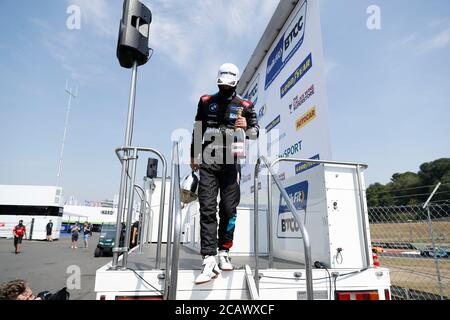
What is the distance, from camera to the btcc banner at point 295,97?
379 cm

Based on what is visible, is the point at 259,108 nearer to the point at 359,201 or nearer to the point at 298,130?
the point at 298,130

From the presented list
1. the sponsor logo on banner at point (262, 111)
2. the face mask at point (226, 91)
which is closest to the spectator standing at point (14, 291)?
the face mask at point (226, 91)

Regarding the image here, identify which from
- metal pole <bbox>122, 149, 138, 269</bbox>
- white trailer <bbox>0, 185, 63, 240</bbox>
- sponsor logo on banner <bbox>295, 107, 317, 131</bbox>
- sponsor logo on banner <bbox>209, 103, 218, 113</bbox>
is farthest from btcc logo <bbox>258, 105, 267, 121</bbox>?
white trailer <bbox>0, 185, 63, 240</bbox>

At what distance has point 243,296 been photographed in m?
1.99

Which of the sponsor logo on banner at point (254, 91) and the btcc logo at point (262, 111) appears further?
the sponsor logo on banner at point (254, 91)

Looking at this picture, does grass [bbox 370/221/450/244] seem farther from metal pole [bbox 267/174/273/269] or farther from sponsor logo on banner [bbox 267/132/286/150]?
metal pole [bbox 267/174/273/269]

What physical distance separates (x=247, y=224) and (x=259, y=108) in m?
3.46

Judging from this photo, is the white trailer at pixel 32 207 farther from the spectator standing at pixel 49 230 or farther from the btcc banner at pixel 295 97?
the btcc banner at pixel 295 97

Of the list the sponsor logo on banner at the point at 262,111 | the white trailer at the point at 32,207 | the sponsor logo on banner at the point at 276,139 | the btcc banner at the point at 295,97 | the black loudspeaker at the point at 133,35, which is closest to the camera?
the black loudspeaker at the point at 133,35

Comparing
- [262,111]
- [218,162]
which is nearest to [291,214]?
[218,162]

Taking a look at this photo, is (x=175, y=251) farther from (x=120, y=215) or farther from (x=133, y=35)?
(x=133, y=35)

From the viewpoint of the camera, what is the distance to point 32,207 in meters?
22.7

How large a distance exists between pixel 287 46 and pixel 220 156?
12.5 ft
